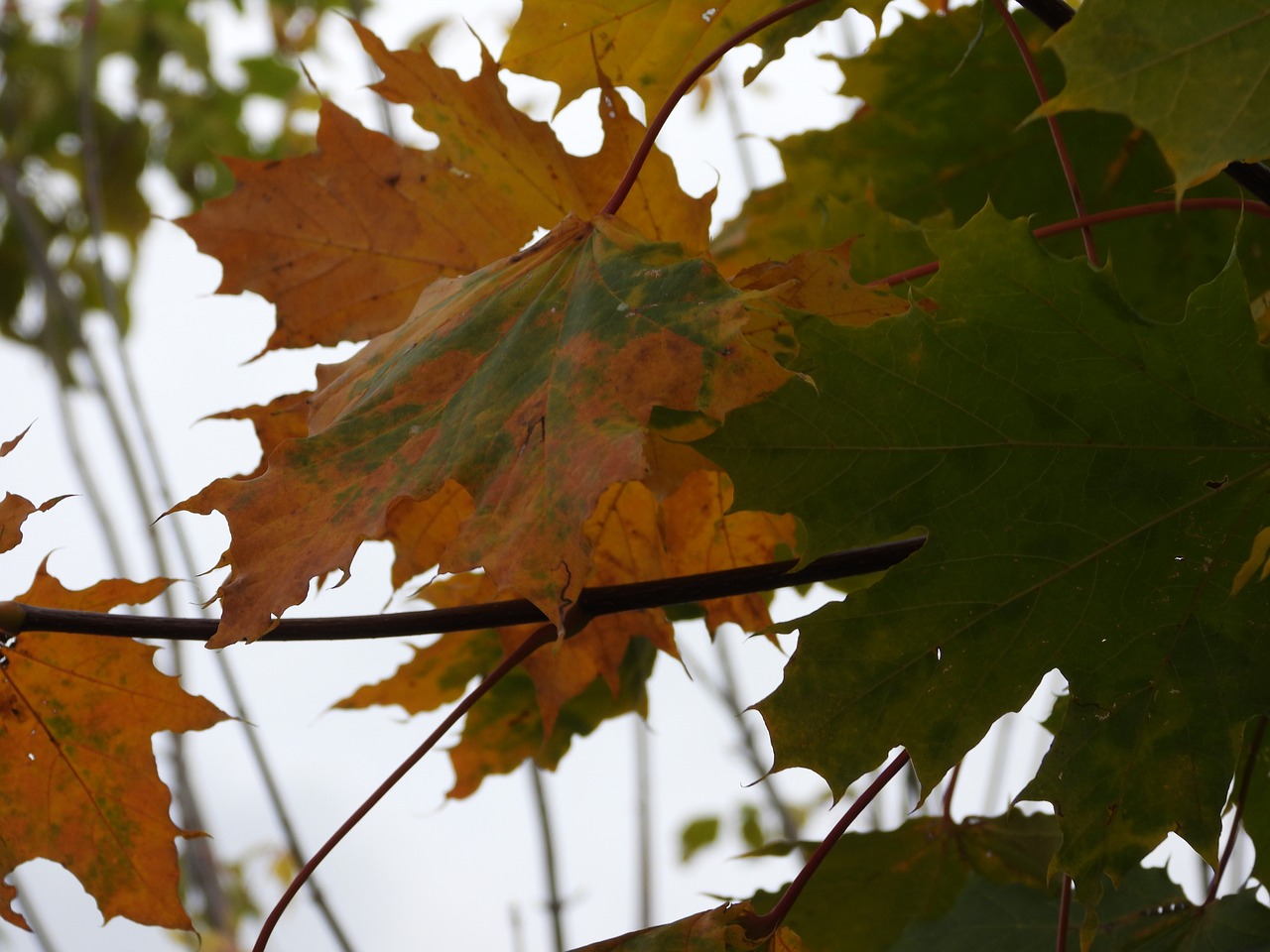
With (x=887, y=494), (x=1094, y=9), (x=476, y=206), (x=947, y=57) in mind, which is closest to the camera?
(x=1094, y=9)

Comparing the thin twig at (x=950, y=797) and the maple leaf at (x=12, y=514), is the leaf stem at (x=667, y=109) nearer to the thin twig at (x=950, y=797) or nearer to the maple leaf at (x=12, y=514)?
the maple leaf at (x=12, y=514)

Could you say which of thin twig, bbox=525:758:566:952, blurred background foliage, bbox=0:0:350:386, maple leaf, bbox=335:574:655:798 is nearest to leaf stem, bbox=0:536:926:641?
maple leaf, bbox=335:574:655:798

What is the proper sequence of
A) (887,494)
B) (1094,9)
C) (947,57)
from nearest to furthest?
1. (1094,9)
2. (887,494)
3. (947,57)

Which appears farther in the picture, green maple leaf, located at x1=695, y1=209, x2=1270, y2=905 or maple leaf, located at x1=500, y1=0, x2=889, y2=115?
maple leaf, located at x1=500, y1=0, x2=889, y2=115

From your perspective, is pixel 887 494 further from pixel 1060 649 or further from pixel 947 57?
pixel 947 57

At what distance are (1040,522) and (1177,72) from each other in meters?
0.20

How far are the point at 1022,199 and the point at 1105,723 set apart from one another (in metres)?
0.47

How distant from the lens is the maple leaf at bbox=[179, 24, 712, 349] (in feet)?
2.19

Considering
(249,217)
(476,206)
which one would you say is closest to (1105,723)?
(476,206)

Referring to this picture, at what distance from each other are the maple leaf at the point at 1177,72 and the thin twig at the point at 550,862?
2.71ft

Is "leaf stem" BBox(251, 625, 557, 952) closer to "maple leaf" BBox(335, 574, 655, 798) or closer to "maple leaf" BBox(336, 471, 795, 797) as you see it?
"maple leaf" BBox(336, 471, 795, 797)

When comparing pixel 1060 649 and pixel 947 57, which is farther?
pixel 947 57

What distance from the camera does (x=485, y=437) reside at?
1.61ft

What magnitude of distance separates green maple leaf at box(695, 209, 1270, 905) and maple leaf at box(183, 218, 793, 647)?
0.16ft
